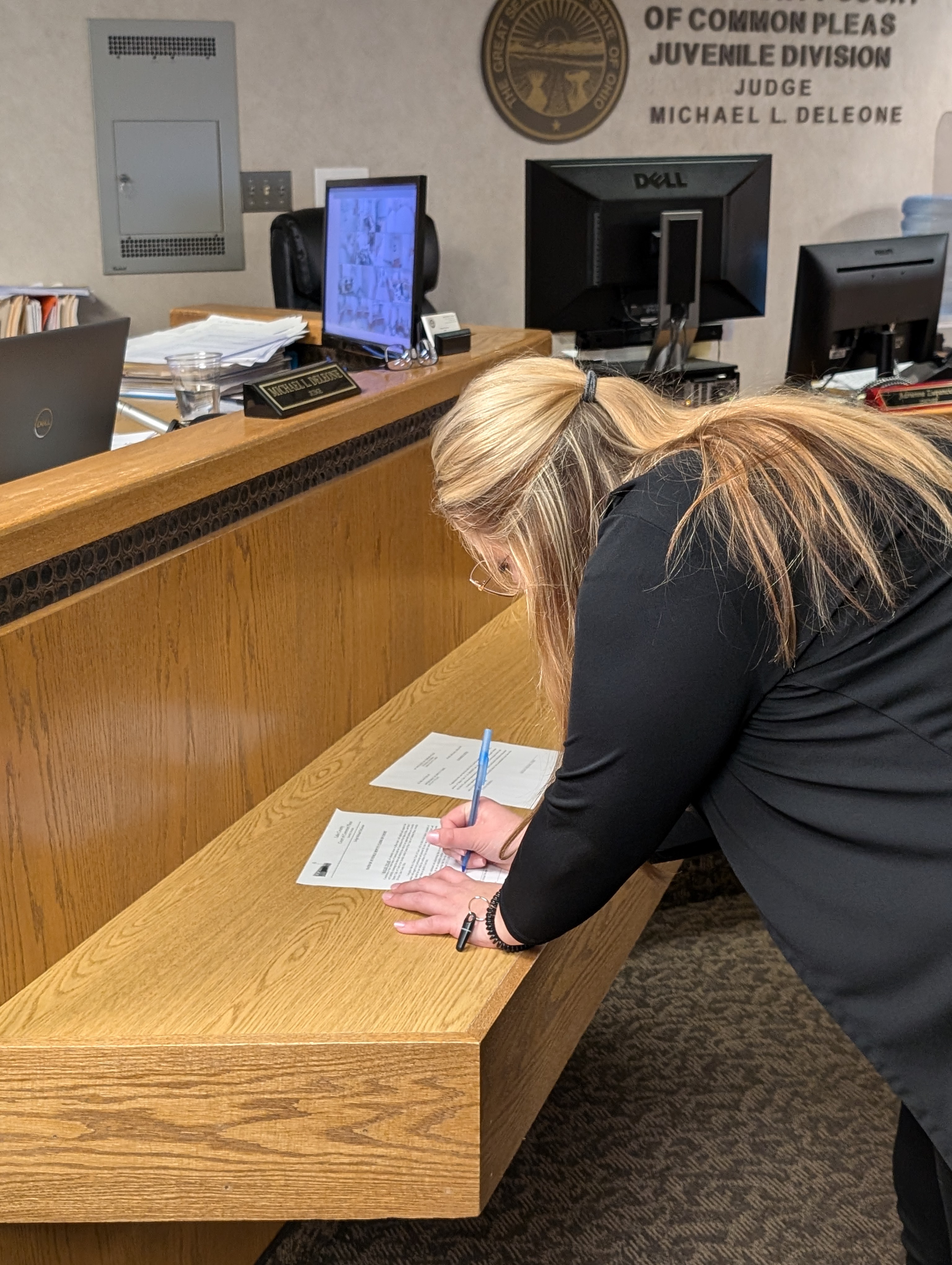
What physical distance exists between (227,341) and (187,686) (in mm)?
1452

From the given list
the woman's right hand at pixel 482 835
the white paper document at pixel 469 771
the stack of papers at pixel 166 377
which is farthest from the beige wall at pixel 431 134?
the woman's right hand at pixel 482 835

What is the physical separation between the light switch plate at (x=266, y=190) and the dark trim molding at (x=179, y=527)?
9.48 ft

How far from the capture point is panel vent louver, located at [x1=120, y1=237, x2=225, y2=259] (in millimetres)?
4449

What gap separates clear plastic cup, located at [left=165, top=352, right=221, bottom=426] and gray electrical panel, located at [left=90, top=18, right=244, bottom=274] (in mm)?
2317

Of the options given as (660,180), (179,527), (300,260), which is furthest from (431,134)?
(179,527)

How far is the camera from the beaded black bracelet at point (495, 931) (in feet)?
4.35

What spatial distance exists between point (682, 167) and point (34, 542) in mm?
2486

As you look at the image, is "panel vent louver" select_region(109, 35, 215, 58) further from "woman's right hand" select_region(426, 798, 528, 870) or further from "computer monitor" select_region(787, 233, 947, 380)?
"woman's right hand" select_region(426, 798, 528, 870)

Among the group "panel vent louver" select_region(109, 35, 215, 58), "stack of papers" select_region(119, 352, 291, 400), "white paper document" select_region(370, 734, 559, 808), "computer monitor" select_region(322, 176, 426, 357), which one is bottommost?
"white paper document" select_region(370, 734, 559, 808)

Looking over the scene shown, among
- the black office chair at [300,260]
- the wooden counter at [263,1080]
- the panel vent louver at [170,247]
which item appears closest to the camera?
the wooden counter at [263,1080]

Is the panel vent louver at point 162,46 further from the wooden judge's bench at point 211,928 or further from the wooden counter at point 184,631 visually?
the wooden judge's bench at point 211,928

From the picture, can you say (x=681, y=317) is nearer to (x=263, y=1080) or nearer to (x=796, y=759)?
(x=796, y=759)

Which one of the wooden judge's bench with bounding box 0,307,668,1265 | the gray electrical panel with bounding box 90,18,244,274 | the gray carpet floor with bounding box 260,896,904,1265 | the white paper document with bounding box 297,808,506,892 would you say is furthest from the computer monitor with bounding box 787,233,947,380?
the gray electrical panel with bounding box 90,18,244,274

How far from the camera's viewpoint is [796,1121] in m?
2.03
